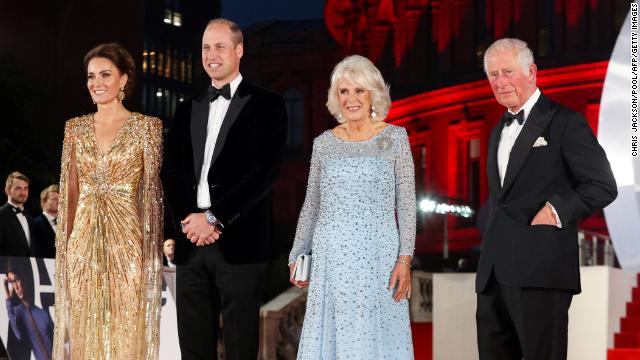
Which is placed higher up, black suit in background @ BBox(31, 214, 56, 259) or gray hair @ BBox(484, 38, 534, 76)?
gray hair @ BBox(484, 38, 534, 76)

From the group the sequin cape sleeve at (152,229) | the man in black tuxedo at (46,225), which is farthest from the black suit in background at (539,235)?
the man in black tuxedo at (46,225)

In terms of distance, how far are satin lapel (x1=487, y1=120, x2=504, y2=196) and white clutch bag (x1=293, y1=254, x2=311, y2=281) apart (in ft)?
2.77

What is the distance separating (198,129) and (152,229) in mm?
624

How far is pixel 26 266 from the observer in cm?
658

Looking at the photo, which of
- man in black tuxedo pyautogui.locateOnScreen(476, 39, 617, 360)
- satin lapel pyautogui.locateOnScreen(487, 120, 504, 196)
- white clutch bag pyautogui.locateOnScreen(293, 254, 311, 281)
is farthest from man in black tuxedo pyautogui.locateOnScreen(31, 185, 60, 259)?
man in black tuxedo pyautogui.locateOnScreen(476, 39, 617, 360)

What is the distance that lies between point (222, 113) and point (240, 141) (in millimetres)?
182

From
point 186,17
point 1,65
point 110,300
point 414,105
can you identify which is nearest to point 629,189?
point 110,300

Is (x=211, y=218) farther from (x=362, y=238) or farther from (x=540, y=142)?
(x=540, y=142)

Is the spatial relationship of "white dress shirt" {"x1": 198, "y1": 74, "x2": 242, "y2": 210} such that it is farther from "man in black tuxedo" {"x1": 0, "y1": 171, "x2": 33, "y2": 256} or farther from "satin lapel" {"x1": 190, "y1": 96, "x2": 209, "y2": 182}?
"man in black tuxedo" {"x1": 0, "y1": 171, "x2": 33, "y2": 256}

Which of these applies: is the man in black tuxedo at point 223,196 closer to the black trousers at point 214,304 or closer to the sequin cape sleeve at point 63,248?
the black trousers at point 214,304

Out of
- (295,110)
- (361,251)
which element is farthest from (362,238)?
(295,110)

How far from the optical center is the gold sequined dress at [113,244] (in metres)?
4.52

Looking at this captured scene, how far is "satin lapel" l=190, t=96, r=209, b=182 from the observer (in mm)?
4191

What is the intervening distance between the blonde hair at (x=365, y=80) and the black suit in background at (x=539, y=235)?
2.03ft
